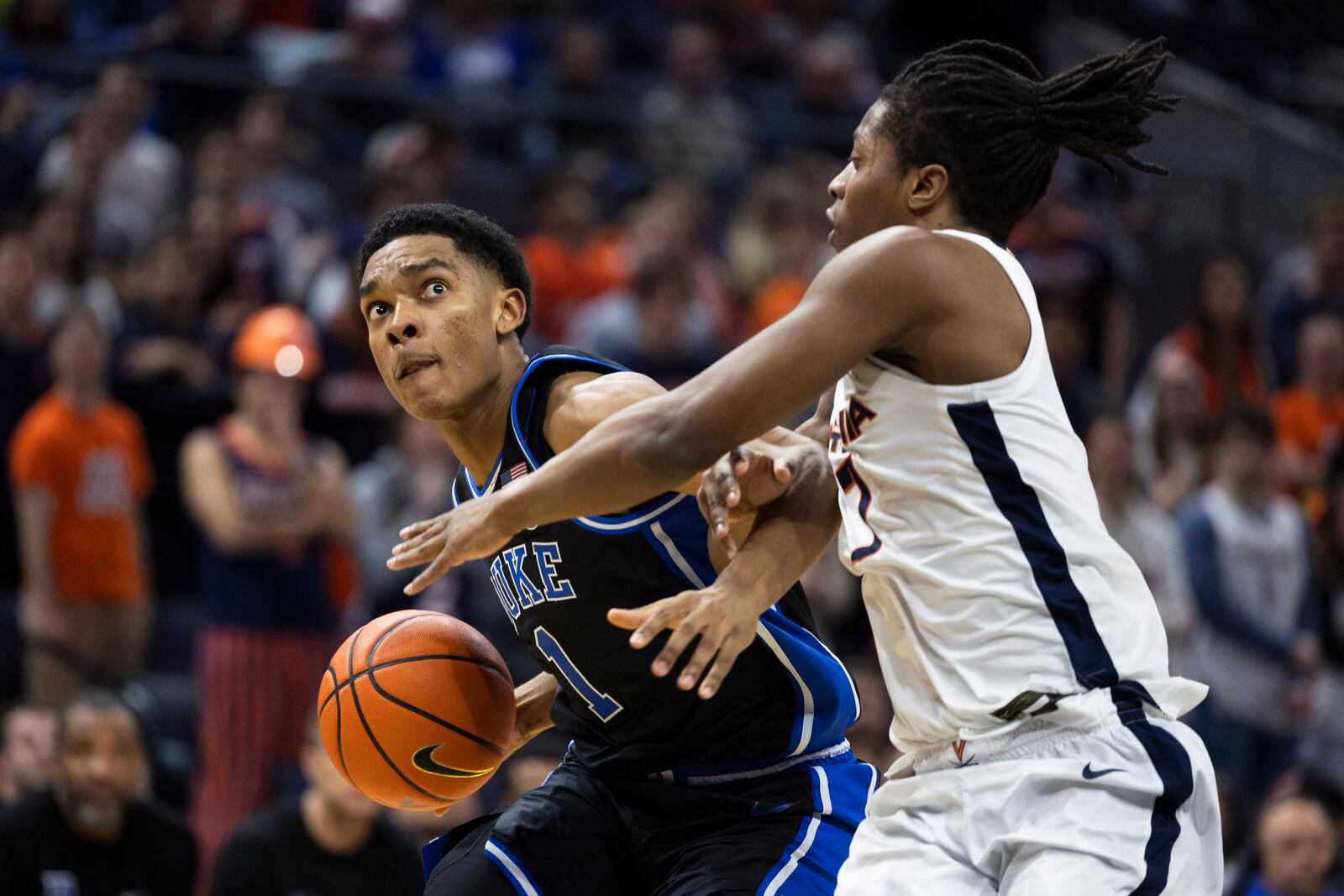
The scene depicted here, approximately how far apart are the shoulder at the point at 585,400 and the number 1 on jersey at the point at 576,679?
487 millimetres

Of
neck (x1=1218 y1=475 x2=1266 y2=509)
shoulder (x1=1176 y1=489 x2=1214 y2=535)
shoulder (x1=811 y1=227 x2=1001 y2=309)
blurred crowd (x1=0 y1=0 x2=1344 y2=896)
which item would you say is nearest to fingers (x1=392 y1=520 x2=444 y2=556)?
shoulder (x1=811 y1=227 x2=1001 y2=309)

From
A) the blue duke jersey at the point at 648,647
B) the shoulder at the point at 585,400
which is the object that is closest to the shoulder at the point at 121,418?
the blue duke jersey at the point at 648,647

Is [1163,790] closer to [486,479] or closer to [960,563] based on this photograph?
[960,563]

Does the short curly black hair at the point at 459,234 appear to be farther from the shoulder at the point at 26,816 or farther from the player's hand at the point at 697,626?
the shoulder at the point at 26,816

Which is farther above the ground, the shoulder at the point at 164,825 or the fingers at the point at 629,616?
the fingers at the point at 629,616

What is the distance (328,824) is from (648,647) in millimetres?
3275

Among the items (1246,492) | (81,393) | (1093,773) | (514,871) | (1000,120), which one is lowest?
(1246,492)

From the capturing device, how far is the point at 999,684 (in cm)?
308

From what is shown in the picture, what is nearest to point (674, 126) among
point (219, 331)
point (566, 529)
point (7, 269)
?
point (219, 331)

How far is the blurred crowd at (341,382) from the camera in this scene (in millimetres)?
7484

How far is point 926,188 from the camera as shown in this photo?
332 cm

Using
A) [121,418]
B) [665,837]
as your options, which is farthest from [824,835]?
[121,418]

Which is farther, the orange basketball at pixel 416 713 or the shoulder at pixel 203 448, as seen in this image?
the shoulder at pixel 203 448

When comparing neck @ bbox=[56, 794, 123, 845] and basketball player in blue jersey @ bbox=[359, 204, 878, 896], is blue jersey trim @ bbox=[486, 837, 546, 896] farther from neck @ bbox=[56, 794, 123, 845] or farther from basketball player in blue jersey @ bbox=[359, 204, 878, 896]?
neck @ bbox=[56, 794, 123, 845]
